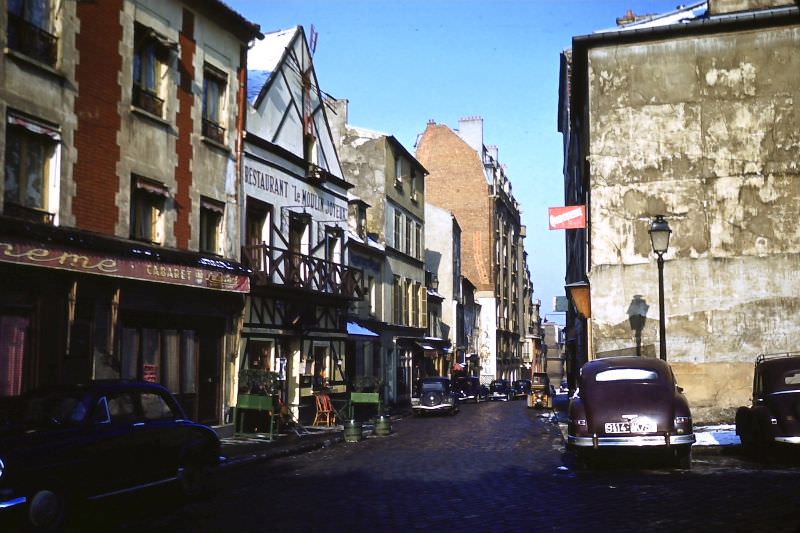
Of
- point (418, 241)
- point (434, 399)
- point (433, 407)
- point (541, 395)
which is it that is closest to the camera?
point (433, 407)

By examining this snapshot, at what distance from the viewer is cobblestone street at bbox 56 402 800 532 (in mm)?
8141

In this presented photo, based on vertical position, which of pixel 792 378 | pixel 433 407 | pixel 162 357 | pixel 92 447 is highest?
pixel 162 357

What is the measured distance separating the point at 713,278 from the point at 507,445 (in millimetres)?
7609

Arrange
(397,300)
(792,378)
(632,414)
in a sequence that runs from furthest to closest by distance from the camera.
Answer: (397,300)
(792,378)
(632,414)

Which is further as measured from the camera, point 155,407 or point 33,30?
point 33,30

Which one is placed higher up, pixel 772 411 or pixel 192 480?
pixel 772 411

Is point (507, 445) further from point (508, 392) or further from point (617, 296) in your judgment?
point (508, 392)

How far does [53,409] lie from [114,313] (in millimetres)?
6890

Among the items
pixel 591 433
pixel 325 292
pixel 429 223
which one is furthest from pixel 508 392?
pixel 591 433

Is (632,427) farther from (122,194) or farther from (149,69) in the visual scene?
(149,69)

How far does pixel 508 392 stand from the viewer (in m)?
49.8

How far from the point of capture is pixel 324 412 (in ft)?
75.9

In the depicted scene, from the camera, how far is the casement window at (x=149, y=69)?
55.7 feet

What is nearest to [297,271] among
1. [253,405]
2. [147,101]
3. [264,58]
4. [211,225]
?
[211,225]
